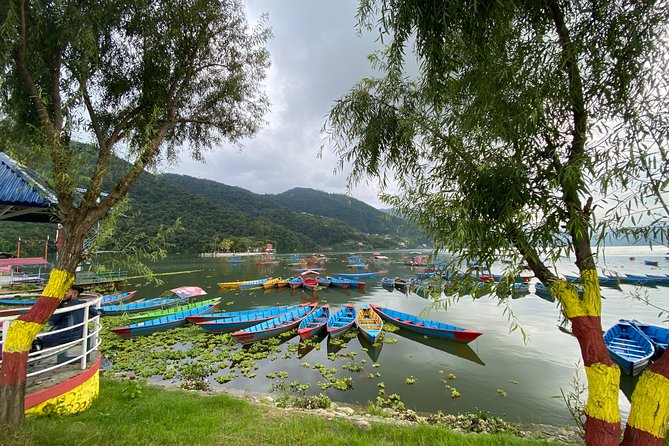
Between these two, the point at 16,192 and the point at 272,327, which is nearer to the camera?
the point at 16,192

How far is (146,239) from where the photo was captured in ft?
14.1

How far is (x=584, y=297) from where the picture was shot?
2.46 metres

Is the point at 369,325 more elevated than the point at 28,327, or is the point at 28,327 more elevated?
the point at 28,327

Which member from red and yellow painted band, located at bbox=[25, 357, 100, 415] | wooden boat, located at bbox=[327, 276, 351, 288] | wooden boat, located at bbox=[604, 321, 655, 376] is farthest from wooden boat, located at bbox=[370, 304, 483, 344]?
wooden boat, located at bbox=[327, 276, 351, 288]

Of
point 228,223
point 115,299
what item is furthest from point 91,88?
point 228,223

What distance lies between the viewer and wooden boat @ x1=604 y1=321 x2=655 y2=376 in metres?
10.5

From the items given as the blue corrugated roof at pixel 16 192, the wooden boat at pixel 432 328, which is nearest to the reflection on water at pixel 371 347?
the wooden boat at pixel 432 328

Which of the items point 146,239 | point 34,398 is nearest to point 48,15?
point 146,239

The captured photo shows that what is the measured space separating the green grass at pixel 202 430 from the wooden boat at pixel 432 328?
9.75 m

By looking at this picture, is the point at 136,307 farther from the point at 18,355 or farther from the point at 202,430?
the point at 18,355

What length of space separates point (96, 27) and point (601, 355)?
6.57 metres

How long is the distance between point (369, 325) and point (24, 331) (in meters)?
13.6

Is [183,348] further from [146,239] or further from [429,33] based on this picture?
[429,33]

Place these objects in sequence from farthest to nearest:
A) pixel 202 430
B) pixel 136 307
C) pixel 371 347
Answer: pixel 136 307 → pixel 371 347 → pixel 202 430
